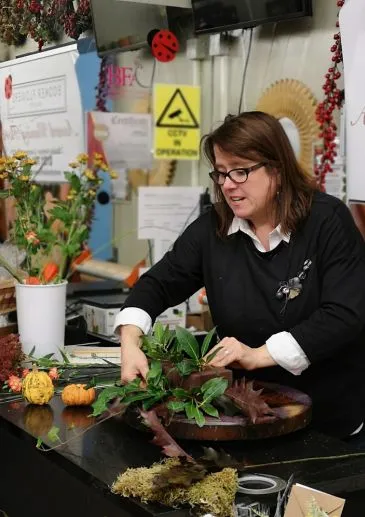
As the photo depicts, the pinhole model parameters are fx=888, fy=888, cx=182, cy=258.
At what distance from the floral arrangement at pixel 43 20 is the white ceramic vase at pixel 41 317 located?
116 centimetres

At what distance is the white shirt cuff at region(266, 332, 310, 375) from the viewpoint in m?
2.13

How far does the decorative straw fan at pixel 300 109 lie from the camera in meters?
3.14

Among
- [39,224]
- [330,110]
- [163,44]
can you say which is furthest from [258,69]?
[39,224]

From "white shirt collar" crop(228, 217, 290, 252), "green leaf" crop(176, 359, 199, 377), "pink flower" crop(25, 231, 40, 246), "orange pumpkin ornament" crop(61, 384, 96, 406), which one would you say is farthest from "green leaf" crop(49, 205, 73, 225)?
"green leaf" crop(176, 359, 199, 377)

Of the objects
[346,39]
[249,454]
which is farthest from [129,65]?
[249,454]

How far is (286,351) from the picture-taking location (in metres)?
2.13

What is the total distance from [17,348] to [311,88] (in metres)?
1.40

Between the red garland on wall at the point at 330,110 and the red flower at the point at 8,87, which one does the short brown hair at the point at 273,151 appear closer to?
the red garland on wall at the point at 330,110

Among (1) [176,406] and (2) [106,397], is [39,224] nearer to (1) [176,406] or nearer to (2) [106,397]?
(2) [106,397]

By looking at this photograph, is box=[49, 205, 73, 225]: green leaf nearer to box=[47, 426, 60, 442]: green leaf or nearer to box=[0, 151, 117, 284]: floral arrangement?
box=[0, 151, 117, 284]: floral arrangement

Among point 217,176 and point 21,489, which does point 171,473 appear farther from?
point 217,176

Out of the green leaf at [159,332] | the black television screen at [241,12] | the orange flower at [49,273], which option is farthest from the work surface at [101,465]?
the black television screen at [241,12]

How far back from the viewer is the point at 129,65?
3893mm

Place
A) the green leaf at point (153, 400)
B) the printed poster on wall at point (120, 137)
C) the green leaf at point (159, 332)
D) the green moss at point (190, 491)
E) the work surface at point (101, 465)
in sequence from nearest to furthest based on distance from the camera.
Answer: the green moss at point (190, 491) < the work surface at point (101, 465) < the green leaf at point (153, 400) < the green leaf at point (159, 332) < the printed poster on wall at point (120, 137)
